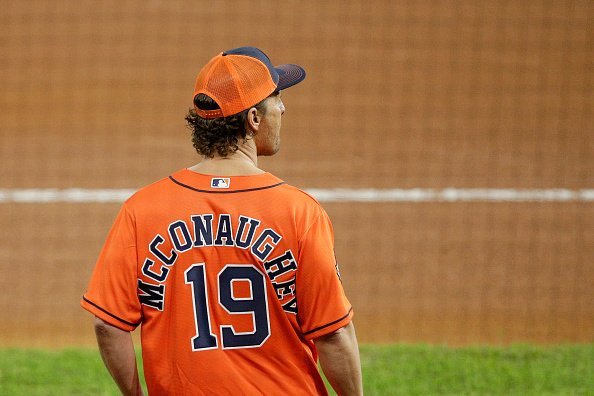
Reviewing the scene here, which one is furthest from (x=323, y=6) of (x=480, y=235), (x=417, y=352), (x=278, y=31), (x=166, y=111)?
(x=417, y=352)

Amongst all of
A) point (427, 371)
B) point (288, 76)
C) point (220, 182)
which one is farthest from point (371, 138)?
point (220, 182)

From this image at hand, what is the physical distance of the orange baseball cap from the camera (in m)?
2.73

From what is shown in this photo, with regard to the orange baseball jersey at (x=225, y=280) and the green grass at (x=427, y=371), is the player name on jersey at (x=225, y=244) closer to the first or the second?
the orange baseball jersey at (x=225, y=280)

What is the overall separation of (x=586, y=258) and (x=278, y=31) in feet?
16.4

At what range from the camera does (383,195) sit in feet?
31.9

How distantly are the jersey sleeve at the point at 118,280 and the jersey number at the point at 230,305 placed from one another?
19 centimetres

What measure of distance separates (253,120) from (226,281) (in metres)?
0.51

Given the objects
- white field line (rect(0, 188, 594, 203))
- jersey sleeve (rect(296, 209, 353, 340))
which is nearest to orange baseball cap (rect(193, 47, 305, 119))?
jersey sleeve (rect(296, 209, 353, 340))

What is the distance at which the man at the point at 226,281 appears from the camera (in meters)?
2.62

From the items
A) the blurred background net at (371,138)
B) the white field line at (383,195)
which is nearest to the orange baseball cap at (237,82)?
the blurred background net at (371,138)

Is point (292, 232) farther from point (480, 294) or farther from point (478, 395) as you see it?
point (480, 294)

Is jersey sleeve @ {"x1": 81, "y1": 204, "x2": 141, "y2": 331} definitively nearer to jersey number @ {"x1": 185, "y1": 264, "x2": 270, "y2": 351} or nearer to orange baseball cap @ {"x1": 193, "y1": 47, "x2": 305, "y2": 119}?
jersey number @ {"x1": 185, "y1": 264, "x2": 270, "y2": 351}

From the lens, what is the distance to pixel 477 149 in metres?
10.4

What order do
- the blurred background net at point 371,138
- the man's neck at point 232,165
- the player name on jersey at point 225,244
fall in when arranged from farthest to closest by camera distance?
the blurred background net at point 371,138
the man's neck at point 232,165
the player name on jersey at point 225,244
